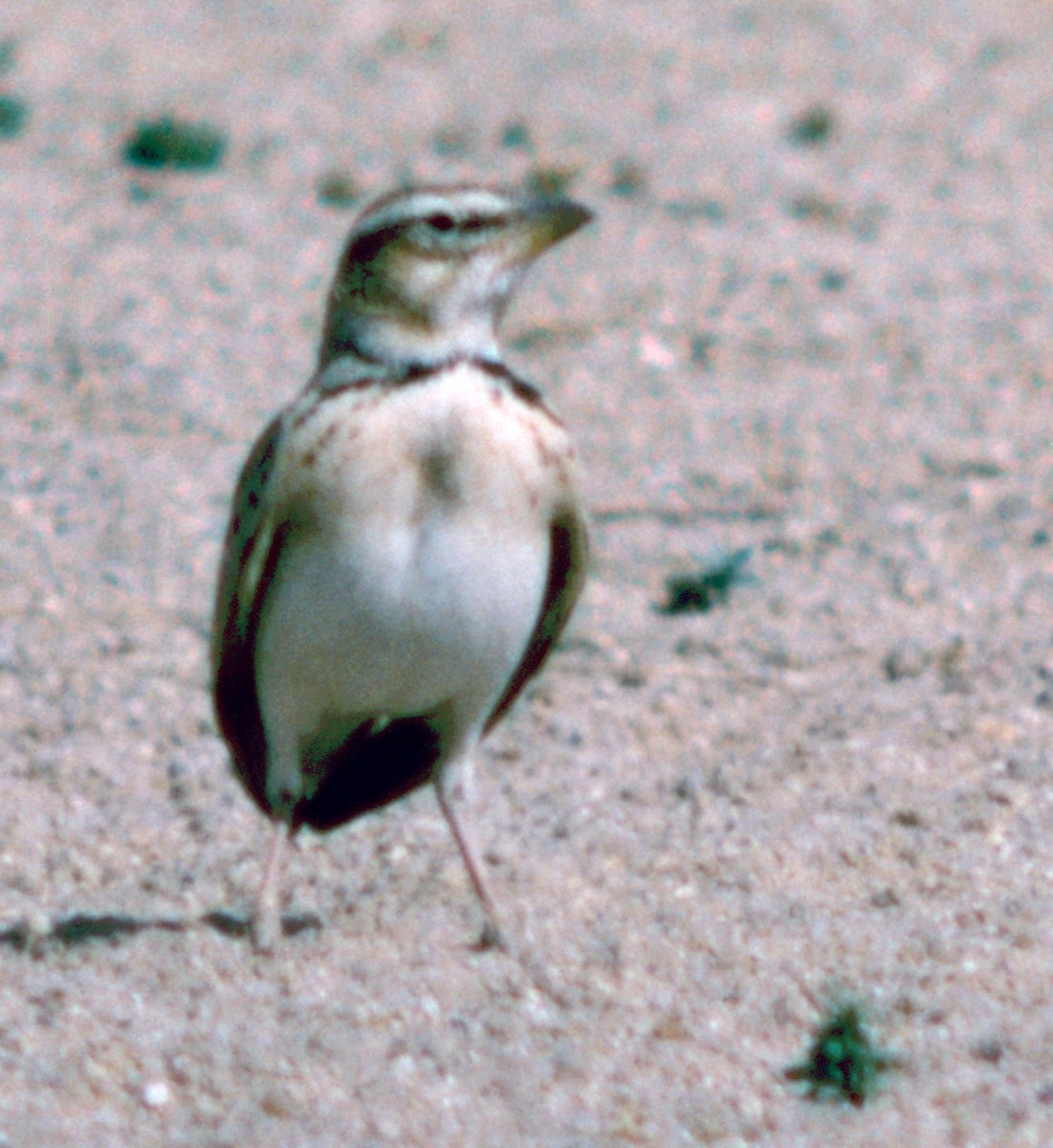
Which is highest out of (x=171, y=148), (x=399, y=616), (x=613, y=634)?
(x=399, y=616)

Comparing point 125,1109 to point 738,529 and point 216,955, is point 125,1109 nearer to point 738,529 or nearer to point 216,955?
point 216,955

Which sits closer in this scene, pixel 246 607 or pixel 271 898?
pixel 246 607

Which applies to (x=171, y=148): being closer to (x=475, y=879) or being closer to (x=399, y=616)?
(x=475, y=879)

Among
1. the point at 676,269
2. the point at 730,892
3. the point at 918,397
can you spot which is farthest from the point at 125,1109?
the point at 676,269

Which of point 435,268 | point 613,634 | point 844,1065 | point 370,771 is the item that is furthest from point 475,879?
point 613,634

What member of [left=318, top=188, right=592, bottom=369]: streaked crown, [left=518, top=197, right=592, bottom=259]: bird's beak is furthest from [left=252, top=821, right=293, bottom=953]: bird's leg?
[left=518, top=197, right=592, bottom=259]: bird's beak

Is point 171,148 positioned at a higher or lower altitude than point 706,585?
higher
